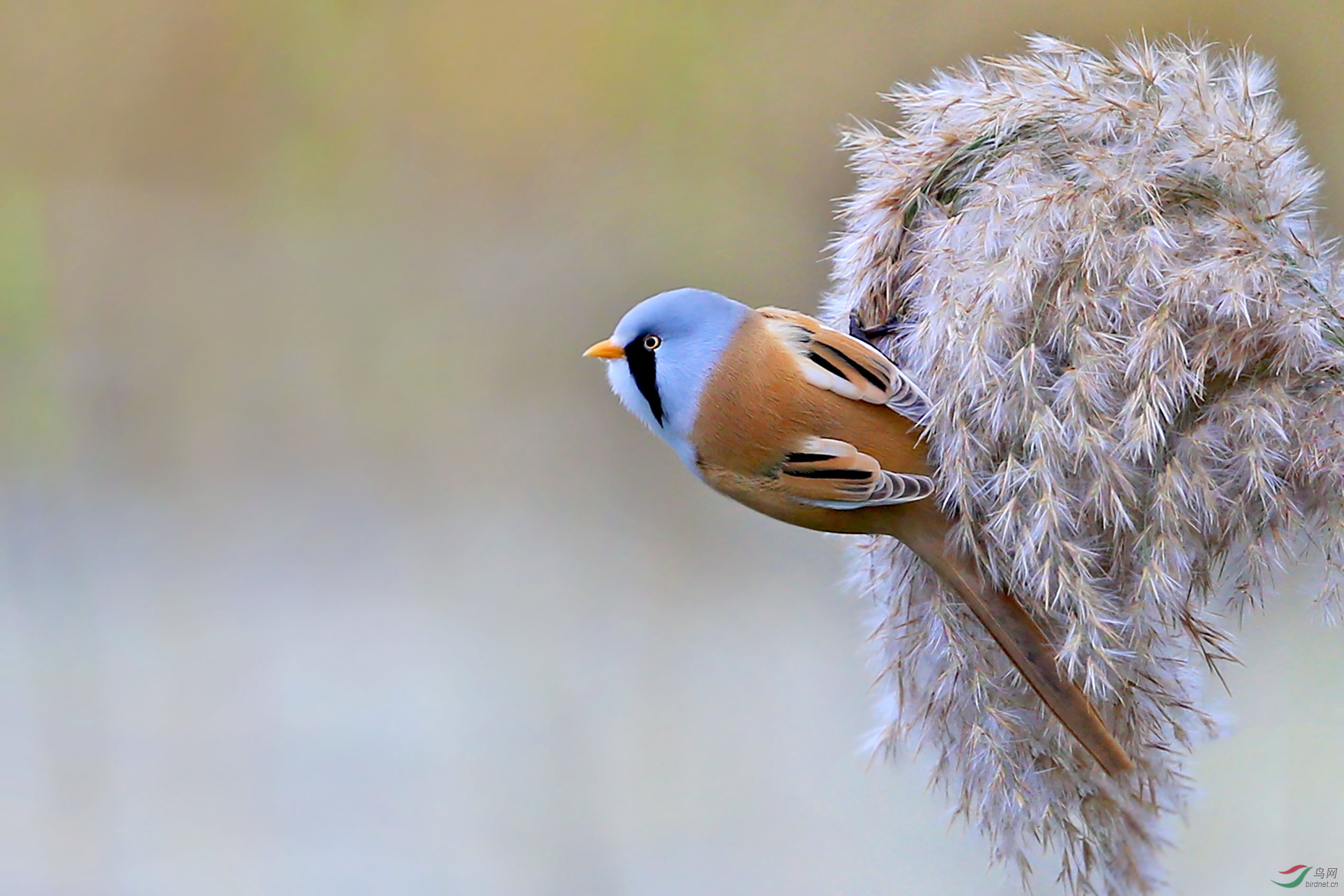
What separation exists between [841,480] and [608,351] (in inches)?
5.5

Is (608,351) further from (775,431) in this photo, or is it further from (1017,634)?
(1017,634)

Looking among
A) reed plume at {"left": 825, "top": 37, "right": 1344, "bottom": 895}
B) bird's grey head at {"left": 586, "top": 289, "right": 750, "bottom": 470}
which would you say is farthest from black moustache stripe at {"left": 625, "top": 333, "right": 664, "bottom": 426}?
reed plume at {"left": 825, "top": 37, "right": 1344, "bottom": 895}

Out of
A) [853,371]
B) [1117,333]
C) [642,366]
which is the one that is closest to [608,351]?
[642,366]

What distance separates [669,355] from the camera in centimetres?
49

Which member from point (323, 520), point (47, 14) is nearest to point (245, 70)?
point (47, 14)

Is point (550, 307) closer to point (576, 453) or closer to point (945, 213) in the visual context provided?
point (576, 453)

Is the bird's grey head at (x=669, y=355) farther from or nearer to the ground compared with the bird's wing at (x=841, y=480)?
farther from the ground

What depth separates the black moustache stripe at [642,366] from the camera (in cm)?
48

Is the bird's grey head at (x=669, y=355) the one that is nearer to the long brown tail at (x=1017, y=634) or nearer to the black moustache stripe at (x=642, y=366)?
the black moustache stripe at (x=642, y=366)

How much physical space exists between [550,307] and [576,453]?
173 millimetres

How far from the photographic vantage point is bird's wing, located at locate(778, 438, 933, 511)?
472 millimetres

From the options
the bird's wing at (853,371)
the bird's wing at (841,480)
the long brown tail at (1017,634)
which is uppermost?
the bird's wing at (853,371)

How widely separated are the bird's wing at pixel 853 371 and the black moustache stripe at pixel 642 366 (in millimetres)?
74

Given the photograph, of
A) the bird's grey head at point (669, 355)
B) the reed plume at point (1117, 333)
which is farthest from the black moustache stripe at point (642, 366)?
the reed plume at point (1117, 333)
